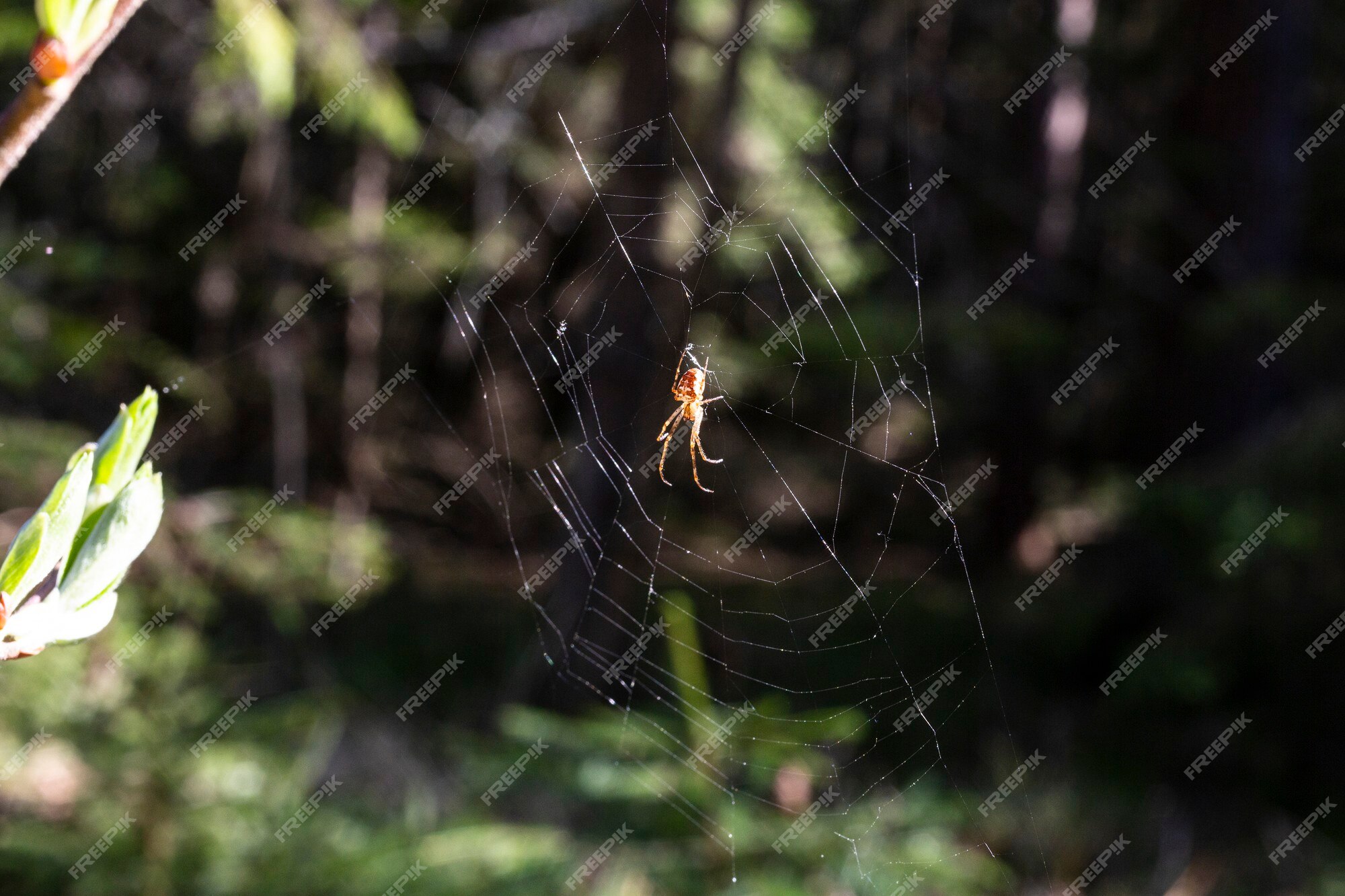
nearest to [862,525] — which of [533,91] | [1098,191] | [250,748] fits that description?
[1098,191]

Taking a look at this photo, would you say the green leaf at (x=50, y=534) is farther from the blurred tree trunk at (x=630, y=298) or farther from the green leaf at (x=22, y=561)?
the blurred tree trunk at (x=630, y=298)

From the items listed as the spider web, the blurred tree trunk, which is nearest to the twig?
the spider web

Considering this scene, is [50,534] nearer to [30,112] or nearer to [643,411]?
[30,112]

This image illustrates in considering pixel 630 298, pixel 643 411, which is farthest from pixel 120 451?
pixel 630 298

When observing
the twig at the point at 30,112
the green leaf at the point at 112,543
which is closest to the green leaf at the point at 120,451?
the green leaf at the point at 112,543

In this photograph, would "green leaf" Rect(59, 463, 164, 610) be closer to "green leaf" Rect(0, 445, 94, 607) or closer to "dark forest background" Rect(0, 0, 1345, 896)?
"green leaf" Rect(0, 445, 94, 607)

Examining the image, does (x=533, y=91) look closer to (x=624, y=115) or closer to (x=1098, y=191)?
(x=624, y=115)

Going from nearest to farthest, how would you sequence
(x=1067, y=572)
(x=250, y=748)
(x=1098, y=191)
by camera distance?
(x=250, y=748) → (x=1067, y=572) → (x=1098, y=191)
